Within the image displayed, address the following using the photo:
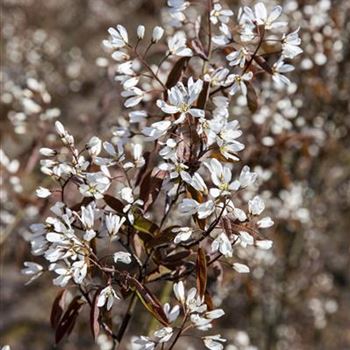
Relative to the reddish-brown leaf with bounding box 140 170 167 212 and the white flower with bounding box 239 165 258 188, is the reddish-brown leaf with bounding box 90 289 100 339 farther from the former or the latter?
the white flower with bounding box 239 165 258 188

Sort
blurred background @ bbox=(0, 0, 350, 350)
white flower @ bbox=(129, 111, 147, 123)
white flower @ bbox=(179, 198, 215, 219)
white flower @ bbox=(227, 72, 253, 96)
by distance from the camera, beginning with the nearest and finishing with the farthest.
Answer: white flower @ bbox=(179, 198, 215, 219) < white flower @ bbox=(227, 72, 253, 96) < white flower @ bbox=(129, 111, 147, 123) < blurred background @ bbox=(0, 0, 350, 350)

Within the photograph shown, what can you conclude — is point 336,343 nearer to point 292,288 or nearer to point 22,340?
point 292,288

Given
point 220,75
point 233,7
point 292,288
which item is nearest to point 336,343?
point 292,288

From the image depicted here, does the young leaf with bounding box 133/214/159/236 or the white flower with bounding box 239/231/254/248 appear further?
the young leaf with bounding box 133/214/159/236

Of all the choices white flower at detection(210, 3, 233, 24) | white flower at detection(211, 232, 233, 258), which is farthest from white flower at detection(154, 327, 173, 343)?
white flower at detection(210, 3, 233, 24)

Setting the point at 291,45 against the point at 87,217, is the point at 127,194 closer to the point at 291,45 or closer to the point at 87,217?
the point at 87,217

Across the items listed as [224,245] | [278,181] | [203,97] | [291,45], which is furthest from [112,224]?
[278,181]
